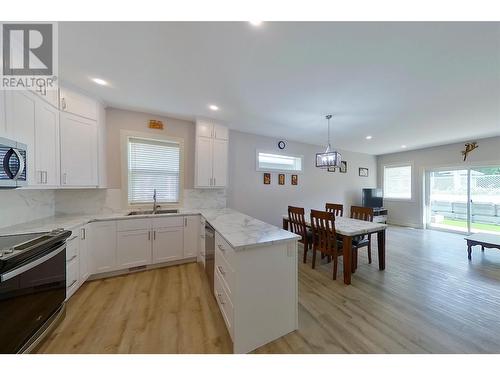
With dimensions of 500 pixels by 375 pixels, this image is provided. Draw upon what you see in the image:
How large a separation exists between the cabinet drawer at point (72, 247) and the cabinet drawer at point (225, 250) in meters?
1.62

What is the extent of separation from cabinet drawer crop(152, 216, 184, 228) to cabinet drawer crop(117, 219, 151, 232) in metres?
0.09

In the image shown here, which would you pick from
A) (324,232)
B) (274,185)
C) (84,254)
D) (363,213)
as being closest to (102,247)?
(84,254)

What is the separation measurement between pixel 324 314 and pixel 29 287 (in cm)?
251

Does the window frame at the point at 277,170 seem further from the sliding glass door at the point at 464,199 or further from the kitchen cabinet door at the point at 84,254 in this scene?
the sliding glass door at the point at 464,199

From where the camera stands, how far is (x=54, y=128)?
2.14 meters

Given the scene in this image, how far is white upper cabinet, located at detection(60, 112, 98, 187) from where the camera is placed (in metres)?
2.27

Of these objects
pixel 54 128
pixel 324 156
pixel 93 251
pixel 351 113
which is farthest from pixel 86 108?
pixel 351 113

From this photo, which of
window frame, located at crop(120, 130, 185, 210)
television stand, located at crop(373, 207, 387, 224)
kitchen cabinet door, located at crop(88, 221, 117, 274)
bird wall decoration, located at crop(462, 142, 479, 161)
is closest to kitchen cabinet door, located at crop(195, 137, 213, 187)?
window frame, located at crop(120, 130, 185, 210)

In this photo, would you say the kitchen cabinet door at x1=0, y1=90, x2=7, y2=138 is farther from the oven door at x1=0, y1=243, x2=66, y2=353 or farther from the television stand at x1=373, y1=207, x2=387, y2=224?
the television stand at x1=373, y1=207, x2=387, y2=224

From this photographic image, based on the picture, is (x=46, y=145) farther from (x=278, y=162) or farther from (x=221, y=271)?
(x=278, y=162)

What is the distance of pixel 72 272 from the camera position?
6.63ft

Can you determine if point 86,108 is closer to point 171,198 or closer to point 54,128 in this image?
point 54,128

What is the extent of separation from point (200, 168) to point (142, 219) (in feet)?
4.09
